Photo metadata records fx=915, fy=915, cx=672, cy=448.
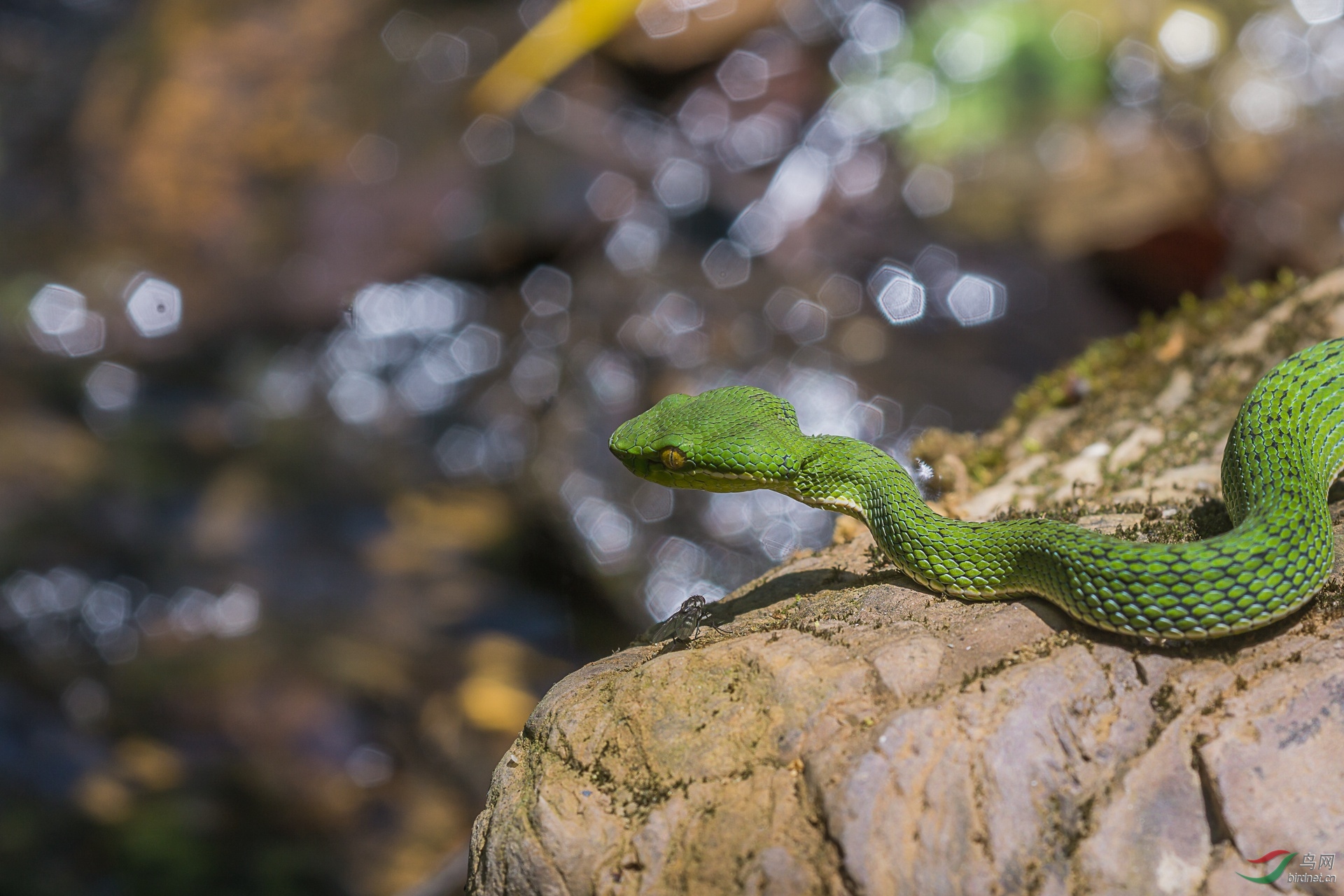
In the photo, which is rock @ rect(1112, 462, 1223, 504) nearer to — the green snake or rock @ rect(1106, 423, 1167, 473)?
→ rock @ rect(1106, 423, 1167, 473)

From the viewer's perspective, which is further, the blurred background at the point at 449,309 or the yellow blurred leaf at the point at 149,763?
the blurred background at the point at 449,309

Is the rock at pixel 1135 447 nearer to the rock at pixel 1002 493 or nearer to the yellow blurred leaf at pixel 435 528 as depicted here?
the rock at pixel 1002 493

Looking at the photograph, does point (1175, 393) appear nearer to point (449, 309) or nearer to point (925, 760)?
point (925, 760)

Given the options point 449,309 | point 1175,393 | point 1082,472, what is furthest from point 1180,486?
point 449,309

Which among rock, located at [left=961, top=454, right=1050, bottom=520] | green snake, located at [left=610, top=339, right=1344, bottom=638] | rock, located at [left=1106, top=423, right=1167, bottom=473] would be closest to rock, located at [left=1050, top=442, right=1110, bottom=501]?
rock, located at [left=1106, top=423, right=1167, bottom=473]

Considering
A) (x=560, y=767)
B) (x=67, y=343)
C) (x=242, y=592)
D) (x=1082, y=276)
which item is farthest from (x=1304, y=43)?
(x=67, y=343)

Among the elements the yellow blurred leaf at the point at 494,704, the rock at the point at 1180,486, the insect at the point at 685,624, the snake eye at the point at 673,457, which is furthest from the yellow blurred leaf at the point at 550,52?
the rock at the point at 1180,486
